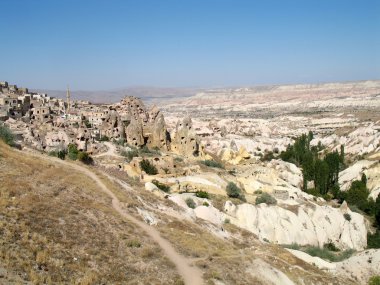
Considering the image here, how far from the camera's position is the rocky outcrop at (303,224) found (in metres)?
31.5

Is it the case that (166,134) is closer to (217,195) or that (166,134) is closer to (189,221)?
(217,195)

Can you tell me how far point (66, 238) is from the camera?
48.2 feet

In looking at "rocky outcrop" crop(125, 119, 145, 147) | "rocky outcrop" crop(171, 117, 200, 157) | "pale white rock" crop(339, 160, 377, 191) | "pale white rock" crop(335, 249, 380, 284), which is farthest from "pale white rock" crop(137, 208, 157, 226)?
"pale white rock" crop(339, 160, 377, 191)

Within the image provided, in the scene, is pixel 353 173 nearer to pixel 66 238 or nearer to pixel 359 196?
pixel 359 196

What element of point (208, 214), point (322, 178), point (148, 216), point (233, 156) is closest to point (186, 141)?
point (233, 156)

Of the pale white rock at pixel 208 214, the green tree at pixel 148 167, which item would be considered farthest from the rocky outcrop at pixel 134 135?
the pale white rock at pixel 208 214

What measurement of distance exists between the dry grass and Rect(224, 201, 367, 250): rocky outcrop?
13.6m

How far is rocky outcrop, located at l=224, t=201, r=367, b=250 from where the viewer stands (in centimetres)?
3145

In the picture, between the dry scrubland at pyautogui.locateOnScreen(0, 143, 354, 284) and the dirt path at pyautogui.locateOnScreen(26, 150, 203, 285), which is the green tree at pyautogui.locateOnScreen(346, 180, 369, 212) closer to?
the dry scrubland at pyautogui.locateOnScreen(0, 143, 354, 284)

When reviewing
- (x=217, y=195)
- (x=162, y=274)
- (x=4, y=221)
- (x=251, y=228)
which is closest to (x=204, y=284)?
(x=162, y=274)

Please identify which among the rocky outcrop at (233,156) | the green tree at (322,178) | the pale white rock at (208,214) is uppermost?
the pale white rock at (208,214)

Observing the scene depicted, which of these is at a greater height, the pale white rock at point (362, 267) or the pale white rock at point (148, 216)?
the pale white rock at point (148, 216)

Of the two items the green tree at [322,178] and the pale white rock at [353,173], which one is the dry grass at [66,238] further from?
the pale white rock at [353,173]

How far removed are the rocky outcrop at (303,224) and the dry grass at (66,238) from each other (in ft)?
44.6
